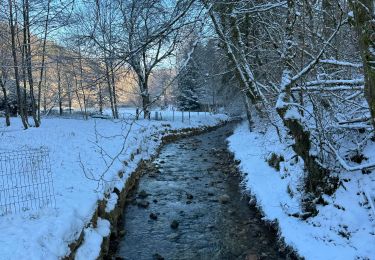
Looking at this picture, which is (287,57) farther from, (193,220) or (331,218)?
(193,220)

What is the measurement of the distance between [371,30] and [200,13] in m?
1.64

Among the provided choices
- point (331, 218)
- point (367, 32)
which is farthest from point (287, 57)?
point (367, 32)

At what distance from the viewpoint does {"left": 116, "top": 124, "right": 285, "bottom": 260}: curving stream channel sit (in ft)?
25.2

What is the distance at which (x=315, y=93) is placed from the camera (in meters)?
8.16

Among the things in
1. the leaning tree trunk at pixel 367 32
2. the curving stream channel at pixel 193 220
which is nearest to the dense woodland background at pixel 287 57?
the leaning tree trunk at pixel 367 32

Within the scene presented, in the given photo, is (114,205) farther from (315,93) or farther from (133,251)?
(315,93)

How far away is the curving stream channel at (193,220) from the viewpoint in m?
7.67

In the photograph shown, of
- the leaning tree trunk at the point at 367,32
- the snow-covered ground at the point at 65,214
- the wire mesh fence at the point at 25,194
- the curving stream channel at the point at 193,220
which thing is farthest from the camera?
the curving stream channel at the point at 193,220

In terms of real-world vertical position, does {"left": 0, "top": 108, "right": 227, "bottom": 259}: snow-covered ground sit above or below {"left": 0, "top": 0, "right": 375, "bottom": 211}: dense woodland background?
below

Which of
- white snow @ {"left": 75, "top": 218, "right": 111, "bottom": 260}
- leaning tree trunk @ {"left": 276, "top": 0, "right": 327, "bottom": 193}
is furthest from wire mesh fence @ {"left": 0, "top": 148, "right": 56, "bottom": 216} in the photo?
leaning tree trunk @ {"left": 276, "top": 0, "right": 327, "bottom": 193}

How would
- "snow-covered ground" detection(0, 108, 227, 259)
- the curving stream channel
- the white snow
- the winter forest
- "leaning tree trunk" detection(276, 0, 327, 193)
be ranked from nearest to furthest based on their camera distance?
the winter forest, "snow-covered ground" detection(0, 108, 227, 259), the white snow, the curving stream channel, "leaning tree trunk" detection(276, 0, 327, 193)

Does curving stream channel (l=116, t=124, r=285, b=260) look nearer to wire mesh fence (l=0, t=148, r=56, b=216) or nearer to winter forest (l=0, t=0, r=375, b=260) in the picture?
winter forest (l=0, t=0, r=375, b=260)

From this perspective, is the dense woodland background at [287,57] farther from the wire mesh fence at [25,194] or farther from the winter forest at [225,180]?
the wire mesh fence at [25,194]

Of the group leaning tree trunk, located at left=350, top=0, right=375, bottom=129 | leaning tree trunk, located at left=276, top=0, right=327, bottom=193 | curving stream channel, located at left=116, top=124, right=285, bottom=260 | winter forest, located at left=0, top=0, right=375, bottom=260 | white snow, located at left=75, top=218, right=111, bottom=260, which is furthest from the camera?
leaning tree trunk, located at left=276, top=0, right=327, bottom=193
